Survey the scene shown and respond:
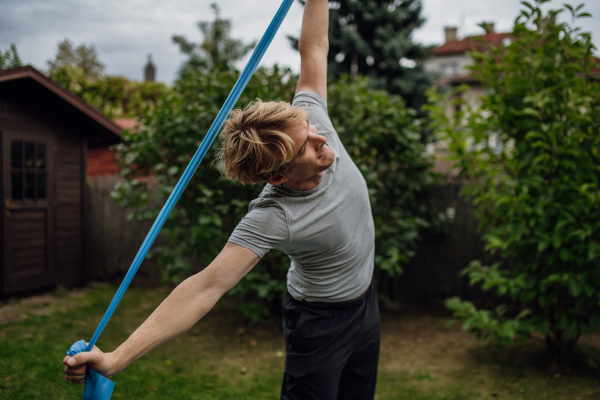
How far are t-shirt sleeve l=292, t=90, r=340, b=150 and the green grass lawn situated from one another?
8.18 feet

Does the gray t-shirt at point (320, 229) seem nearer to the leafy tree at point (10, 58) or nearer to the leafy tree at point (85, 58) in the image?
the leafy tree at point (10, 58)

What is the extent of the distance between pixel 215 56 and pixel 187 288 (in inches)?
1002

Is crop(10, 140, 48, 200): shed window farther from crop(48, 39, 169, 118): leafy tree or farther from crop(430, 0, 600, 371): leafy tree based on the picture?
crop(48, 39, 169, 118): leafy tree

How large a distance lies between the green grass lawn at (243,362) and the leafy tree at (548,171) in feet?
1.43

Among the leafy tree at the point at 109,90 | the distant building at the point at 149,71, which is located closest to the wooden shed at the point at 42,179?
the leafy tree at the point at 109,90

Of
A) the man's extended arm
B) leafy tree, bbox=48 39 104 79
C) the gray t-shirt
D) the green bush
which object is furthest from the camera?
leafy tree, bbox=48 39 104 79

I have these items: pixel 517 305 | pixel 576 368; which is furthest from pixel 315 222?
pixel 517 305

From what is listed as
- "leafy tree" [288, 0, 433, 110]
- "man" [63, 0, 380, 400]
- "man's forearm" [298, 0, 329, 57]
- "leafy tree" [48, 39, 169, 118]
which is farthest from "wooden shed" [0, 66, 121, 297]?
"leafy tree" [288, 0, 433, 110]

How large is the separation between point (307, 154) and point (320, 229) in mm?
314

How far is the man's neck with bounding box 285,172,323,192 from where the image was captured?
1.70 meters

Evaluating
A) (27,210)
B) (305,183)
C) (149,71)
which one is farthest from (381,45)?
(149,71)

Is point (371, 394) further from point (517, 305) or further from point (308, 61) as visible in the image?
point (517, 305)

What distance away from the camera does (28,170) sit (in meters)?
6.57

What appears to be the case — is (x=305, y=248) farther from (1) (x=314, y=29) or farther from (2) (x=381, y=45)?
(2) (x=381, y=45)
